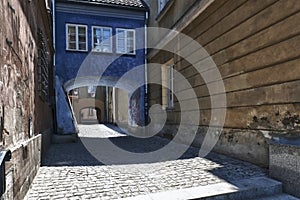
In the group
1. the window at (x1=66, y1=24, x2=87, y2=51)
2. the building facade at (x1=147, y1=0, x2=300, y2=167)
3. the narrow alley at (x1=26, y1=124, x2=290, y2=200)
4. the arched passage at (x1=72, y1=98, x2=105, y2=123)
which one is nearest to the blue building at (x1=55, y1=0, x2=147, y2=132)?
the window at (x1=66, y1=24, x2=87, y2=51)

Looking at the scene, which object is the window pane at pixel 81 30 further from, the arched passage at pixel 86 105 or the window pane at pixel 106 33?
the arched passage at pixel 86 105

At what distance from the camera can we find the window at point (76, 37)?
10309 mm

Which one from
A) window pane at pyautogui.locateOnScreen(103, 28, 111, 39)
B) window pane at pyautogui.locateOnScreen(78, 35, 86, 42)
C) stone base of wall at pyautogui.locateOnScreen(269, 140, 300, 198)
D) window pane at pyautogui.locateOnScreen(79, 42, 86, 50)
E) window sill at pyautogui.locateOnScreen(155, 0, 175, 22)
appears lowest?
stone base of wall at pyautogui.locateOnScreen(269, 140, 300, 198)

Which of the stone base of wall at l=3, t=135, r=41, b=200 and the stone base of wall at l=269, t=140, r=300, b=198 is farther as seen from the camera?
the stone base of wall at l=269, t=140, r=300, b=198

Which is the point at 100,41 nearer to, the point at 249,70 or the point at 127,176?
the point at 249,70

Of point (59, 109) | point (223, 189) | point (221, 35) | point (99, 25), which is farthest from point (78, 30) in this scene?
point (223, 189)

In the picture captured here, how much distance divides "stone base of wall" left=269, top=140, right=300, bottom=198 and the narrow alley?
17cm

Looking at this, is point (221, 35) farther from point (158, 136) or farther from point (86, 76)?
point (86, 76)

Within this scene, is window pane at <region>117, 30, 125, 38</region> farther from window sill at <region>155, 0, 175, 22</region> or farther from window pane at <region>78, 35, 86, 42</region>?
window sill at <region>155, 0, 175, 22</region>

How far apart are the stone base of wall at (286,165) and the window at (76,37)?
915cm

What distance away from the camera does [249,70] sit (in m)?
4.52

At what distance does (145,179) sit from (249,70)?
9.57 feet

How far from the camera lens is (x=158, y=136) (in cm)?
942

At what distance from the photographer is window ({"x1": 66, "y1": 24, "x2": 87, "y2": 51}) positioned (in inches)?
406
